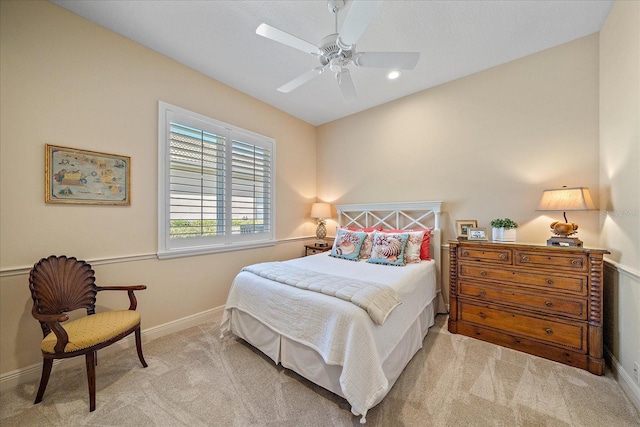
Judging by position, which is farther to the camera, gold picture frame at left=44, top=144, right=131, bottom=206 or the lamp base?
the lamp base

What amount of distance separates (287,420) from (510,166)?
11.0 feet

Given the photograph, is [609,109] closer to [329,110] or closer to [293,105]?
[329,110]

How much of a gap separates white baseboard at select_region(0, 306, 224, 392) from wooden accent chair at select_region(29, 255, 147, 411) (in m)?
0.40

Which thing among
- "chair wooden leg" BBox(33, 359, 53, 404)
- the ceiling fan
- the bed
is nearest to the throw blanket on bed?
the bed

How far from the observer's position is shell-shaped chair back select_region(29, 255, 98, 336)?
1830 mm

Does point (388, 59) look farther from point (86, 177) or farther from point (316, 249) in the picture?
point (316, 249)

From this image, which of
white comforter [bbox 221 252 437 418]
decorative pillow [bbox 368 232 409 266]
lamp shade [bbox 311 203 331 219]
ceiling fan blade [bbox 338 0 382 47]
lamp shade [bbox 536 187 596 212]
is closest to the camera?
ceiling fan blade [bbox 338 0 382 47]

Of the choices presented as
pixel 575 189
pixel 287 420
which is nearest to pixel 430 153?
pixel 575 189

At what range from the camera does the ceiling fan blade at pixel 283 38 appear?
168 cm

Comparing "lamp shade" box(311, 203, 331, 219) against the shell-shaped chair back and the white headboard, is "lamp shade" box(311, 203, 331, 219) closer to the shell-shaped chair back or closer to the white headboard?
the white headboard

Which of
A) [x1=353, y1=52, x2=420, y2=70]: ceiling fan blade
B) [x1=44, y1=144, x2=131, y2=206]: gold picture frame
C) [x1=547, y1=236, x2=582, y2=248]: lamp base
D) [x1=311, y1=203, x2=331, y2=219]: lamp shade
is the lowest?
[x1=547, y1=236, x2=582, y2=248]: lamp base

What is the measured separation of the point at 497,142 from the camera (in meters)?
2.95

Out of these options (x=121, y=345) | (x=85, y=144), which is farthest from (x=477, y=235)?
(x=85, y=144)

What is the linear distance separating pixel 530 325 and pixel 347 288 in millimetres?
1873
